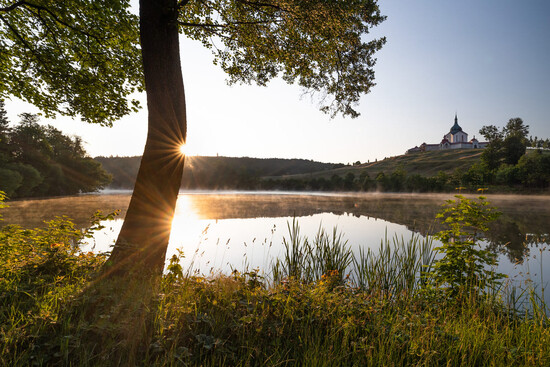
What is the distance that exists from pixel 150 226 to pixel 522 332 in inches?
227

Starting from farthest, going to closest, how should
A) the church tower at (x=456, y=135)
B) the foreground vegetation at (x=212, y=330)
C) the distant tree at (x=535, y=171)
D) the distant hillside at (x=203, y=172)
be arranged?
1. the church tower at (x=456, y=135)
2. the distant hillside at (x=203, y=172)
3. the distant tree at (x=535, y=171)
4. the foreground vegetation at (x=212, y=330)

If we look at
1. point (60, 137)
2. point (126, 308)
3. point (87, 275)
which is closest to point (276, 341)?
point (126, 308)

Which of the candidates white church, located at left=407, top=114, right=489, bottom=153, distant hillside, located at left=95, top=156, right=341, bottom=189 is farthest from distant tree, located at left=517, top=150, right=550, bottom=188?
white church, located at left=407, top=114, right=489, bottom=153

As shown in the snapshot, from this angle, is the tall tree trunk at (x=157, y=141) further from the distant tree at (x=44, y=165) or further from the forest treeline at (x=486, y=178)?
the forest treeline at (x=486, y=178)

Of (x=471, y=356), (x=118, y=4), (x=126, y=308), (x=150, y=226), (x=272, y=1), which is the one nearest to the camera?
(x=471, y=356)

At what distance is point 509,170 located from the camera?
5591cm

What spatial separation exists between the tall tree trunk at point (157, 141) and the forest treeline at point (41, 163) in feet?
125

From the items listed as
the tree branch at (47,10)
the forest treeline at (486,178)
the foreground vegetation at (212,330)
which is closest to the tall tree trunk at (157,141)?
the foreground vegetation at (212,330)

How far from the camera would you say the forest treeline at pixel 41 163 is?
118 ft

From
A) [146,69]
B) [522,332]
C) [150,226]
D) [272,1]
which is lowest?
[522,332]

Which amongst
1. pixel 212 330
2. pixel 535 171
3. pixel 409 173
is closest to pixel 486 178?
pixel 535 171

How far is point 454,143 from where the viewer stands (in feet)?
490

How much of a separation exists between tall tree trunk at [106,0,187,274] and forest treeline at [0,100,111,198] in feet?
125

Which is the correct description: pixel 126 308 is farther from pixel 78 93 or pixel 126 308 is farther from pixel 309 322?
pixel 78 93
